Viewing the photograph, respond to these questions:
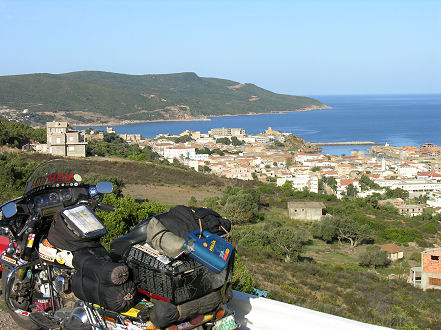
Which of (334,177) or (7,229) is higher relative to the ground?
(7,229)

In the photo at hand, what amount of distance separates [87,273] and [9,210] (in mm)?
829

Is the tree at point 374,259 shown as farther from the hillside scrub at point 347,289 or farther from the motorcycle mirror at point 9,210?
the motorcycle mirror at point 9,210

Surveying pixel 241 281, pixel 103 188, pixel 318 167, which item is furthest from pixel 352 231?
pixel 318 167

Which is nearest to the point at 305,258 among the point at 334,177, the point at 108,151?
the point at 108,151

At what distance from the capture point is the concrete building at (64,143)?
3562 cm

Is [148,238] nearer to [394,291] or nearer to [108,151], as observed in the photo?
[394,291]

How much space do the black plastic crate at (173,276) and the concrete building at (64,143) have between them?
114 ft

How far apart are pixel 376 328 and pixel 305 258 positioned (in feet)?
53.8

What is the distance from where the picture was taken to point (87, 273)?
2520mm

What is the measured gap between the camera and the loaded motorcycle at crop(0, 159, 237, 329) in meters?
2.38

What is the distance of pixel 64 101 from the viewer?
497 feet

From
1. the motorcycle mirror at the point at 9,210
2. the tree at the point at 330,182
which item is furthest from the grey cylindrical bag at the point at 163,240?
the tree at the point at 330,182

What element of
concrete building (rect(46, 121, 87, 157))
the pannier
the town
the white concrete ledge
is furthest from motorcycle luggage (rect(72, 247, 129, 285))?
the town

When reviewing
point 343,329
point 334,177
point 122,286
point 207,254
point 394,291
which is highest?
point 207,254
